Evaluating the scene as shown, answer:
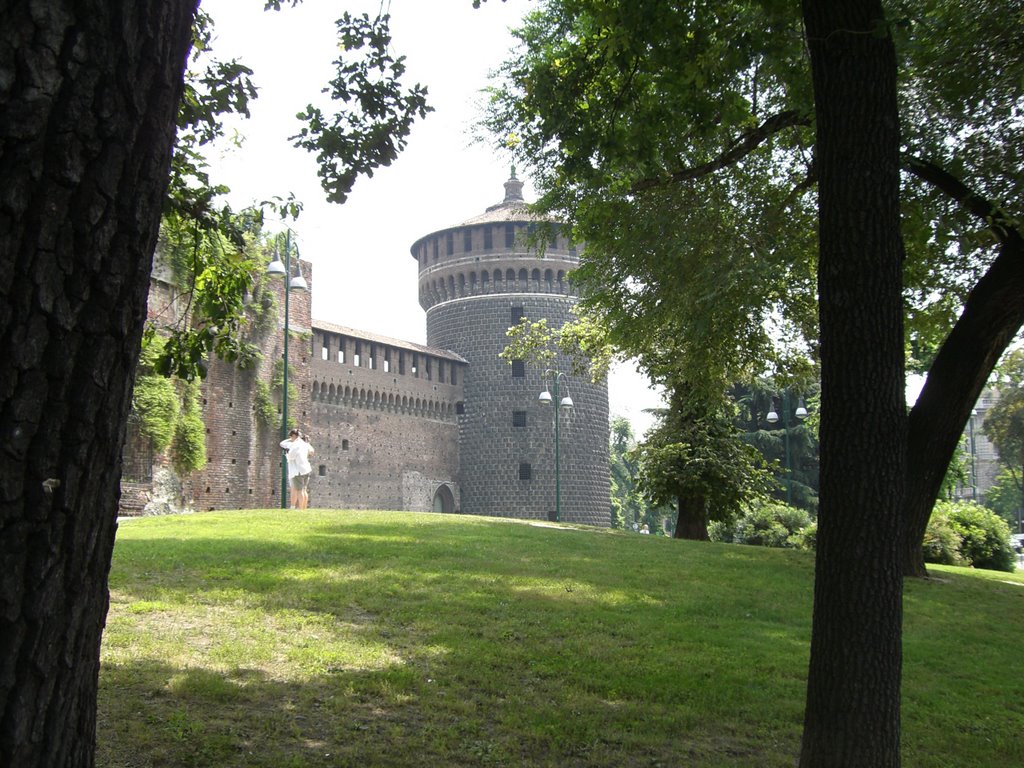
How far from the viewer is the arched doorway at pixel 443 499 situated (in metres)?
44.7

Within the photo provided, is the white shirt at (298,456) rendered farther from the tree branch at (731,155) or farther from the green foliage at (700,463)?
the tree branch at (731,155)

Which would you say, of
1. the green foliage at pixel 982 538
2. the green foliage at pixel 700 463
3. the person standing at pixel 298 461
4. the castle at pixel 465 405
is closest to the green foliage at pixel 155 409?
the person standing at pixel 298 461

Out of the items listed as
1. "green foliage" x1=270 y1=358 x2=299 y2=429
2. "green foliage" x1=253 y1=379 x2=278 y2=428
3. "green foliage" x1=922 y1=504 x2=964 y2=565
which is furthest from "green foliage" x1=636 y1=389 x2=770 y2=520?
"green foliage" x1=270 y1=358 x2=299 y2=429

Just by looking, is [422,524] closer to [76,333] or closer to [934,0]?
[934,0]

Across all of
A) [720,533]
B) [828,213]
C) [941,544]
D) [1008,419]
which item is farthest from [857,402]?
[1008,419]

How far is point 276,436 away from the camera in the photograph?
94.9ft

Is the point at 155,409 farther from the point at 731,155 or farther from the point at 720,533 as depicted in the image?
the point at 731,155

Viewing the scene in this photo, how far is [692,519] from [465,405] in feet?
86.8

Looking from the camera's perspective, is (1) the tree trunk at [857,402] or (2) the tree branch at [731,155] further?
(2) the tree branch at [731,155]

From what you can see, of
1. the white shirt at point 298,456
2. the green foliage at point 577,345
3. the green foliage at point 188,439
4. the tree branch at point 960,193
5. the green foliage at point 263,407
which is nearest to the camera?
the tree branch at point 960,193

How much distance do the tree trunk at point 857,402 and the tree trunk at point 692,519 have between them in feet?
53.1

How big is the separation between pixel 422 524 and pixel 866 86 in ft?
39.2

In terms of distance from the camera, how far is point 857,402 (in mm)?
4129

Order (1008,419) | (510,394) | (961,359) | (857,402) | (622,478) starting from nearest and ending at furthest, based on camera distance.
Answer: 1. (857,402)
2. (961,359)
3. (1008,419)
4. (510,394)
5. (622,478)
